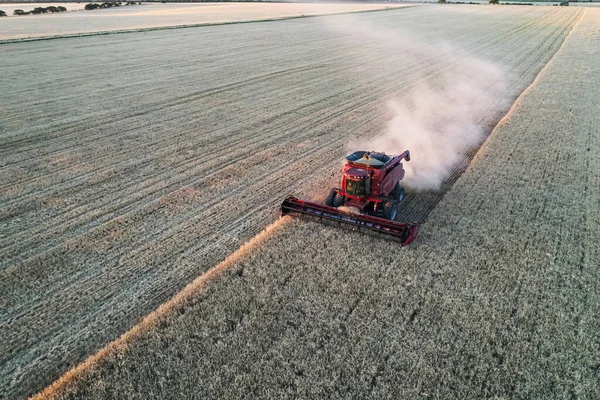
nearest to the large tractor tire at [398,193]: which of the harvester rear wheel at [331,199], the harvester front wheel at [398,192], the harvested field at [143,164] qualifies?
the harvester front wheel at [398,192]

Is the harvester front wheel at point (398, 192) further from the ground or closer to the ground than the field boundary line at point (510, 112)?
further from the ground

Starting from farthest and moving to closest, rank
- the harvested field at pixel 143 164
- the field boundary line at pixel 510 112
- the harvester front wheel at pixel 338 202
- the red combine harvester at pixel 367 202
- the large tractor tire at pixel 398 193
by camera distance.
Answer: the field boundary line at pixel 510 112, the large tractor tire at pixel 398 193, the harvester front wheel at pixel 338 202, the red combine harvester at pixel 367 202, the harvested field at pixel 143 164

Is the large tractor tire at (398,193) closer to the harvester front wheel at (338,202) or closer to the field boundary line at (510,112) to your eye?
the harvester front wheel at (338,202)

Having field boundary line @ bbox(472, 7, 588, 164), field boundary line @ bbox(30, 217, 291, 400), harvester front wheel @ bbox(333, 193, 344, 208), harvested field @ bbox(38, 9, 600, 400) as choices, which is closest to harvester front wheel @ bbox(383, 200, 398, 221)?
harvested field @ bbox(38, 9, 600, 400)

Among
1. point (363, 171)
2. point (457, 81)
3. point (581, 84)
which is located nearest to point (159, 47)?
point (457, 81)

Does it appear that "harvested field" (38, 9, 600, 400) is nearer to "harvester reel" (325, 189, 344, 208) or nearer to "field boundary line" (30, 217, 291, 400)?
"field boundary line" (30, 217, 291, 400)

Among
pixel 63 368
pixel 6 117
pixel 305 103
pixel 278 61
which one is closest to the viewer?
pixel 63 368

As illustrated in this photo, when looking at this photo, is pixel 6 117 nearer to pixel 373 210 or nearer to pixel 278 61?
pixel 373 210
